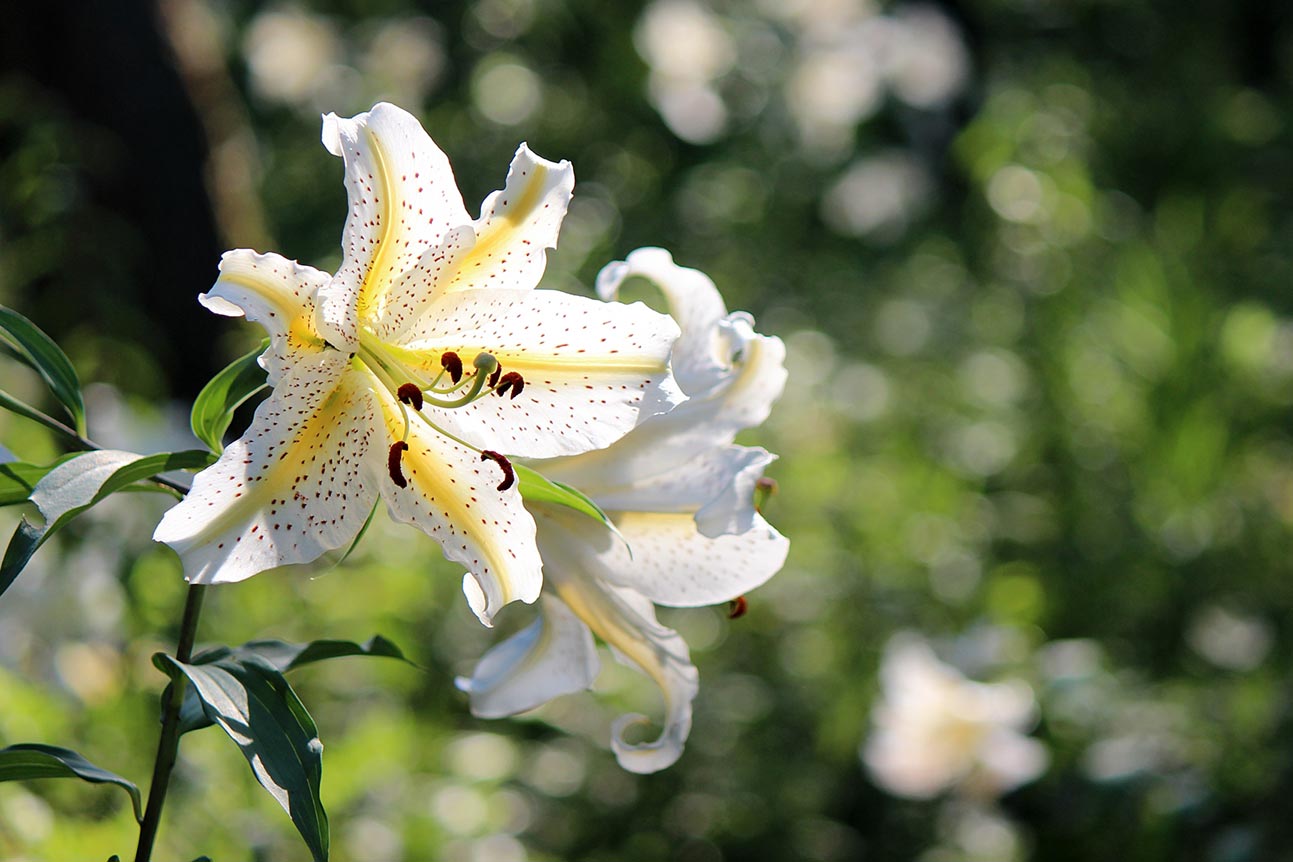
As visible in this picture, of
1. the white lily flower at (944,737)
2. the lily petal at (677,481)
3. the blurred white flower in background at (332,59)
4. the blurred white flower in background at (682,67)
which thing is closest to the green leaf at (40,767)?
the lily petal at (677,481)

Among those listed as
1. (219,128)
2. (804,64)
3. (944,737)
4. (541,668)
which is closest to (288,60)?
(219,128)

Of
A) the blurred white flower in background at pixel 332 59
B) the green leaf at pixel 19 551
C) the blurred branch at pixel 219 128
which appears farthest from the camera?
the blurred white flower in background at pixel 332 59

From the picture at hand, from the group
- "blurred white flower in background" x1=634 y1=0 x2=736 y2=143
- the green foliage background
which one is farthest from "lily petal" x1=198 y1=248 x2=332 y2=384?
"blurred white flower in background" x1=634 y1=0 x2=736 y2=143

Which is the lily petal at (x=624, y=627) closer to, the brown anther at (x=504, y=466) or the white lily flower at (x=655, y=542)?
the white lily flower at (x=655, y=542)

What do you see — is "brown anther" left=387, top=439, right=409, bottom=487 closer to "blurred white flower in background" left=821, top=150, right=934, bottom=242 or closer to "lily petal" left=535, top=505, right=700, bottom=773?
"lily petal" left=535, top=505, right=700, bottom=773

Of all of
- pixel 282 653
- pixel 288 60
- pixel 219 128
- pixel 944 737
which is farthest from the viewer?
pixel 288 60

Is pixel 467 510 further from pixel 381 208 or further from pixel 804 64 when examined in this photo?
pixel 804 64

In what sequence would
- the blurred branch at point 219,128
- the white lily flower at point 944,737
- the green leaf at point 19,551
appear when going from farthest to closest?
the blurred branch at point 219,128
the white lily flower at point 944,737
the green leaf at point 19,551
